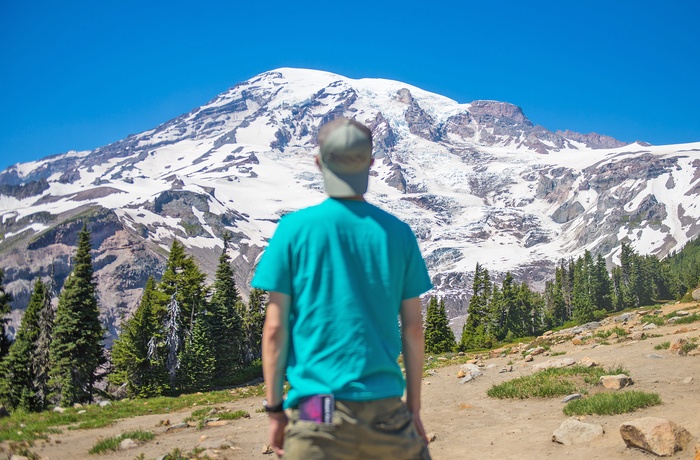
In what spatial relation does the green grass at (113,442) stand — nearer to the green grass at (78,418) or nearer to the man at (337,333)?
the green grass at (78,418)

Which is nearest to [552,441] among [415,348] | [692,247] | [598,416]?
[598,416]

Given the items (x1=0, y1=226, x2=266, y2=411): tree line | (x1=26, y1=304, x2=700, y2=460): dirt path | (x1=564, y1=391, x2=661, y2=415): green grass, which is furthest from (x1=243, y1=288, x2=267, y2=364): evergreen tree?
(x1=564, y1=391, x2=661, y2=415): green grass

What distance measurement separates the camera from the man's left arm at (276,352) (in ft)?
11.6

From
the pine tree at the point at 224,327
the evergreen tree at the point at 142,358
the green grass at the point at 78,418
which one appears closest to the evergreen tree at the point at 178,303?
the evergreen tree at the point at 142,358

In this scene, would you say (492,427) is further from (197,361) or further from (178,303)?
(178,303)

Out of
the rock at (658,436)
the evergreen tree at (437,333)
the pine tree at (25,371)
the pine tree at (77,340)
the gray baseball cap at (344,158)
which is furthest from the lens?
the evergreen tree at (437,333)

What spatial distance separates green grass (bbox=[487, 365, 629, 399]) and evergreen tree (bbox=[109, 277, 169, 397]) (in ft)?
106

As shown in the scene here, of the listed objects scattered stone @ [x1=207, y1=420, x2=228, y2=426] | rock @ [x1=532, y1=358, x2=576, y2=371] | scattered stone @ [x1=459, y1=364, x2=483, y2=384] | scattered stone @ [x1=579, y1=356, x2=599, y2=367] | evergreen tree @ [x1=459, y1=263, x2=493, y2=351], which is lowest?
evergreen tree @ [x1=459, y1=263, x2=493, y2=351]

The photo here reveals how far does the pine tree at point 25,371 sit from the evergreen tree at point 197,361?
9642 mm

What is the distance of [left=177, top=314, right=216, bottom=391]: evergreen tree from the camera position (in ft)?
144

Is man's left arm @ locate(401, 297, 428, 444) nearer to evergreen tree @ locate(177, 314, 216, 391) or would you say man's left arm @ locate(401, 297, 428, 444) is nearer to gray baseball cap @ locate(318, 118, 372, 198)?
gray baseball cap @ locate(318, 118, 372, 198)

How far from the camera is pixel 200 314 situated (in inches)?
1833

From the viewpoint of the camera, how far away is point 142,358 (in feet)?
136

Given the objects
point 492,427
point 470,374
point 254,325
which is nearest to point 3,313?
point 254,325
